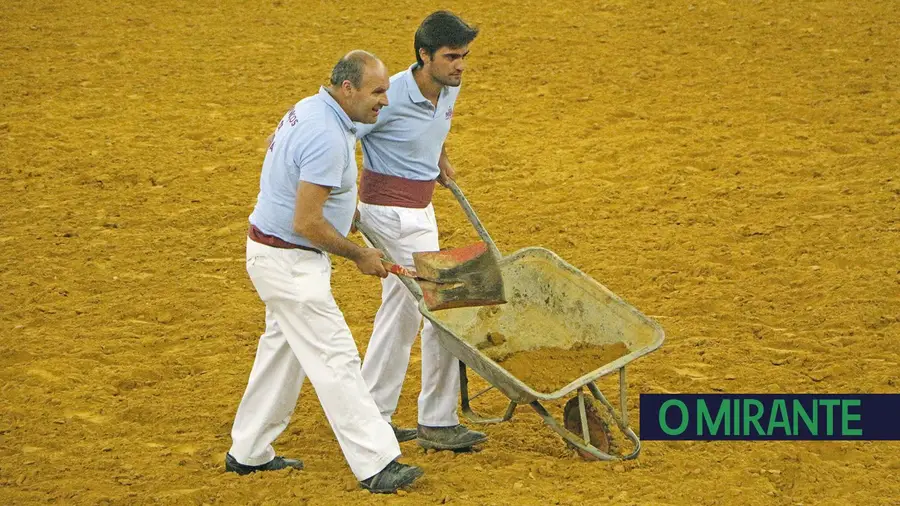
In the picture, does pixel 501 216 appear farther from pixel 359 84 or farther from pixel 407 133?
pixel 359 84

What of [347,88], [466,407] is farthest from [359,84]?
[466,407]

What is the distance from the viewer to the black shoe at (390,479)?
5891 mm

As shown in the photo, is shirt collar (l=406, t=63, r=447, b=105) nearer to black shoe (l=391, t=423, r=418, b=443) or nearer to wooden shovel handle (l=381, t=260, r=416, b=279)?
wooden shovel handle (l=381, t=260, r=416, b=279)

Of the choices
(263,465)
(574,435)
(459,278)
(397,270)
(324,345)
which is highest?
(397,270)

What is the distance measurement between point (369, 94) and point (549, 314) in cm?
163

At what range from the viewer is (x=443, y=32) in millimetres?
6242

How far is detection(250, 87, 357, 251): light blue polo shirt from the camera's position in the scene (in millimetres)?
5609

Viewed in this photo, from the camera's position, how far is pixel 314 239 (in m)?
5.66

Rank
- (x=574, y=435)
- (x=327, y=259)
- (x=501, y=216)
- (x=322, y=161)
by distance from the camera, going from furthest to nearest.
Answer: (x=501, y=216)
(x=574, y=435)
(x=327, y=259)
(x=322, y=161)

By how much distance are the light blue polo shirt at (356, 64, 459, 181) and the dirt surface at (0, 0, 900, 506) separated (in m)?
1.54

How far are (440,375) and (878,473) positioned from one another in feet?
7.45

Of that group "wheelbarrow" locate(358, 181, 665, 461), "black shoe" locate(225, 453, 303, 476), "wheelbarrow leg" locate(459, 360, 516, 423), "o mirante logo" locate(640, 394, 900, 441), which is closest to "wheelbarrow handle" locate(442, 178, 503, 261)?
"wheelbarrow" locate(358, 181, 665, 461)

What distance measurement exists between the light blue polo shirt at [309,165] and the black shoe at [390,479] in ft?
3.72

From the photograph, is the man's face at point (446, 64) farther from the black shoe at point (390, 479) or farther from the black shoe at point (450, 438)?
the black shoe at point (390, 479)
